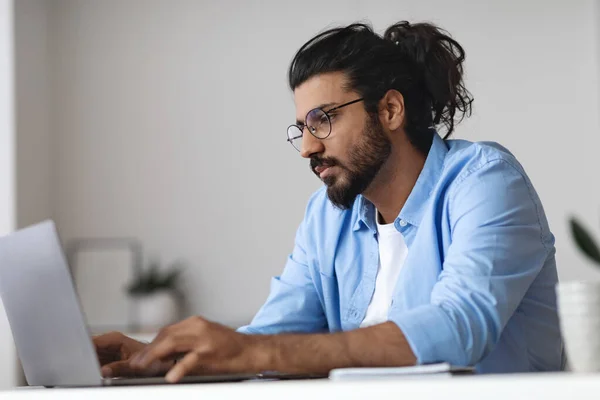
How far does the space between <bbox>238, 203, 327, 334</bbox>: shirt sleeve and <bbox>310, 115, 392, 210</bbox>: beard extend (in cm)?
13

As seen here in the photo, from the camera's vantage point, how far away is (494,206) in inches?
61.1

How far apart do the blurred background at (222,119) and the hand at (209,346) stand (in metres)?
3.35

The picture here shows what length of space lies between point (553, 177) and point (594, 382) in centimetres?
391

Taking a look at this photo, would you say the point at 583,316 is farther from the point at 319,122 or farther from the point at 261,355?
the point at 319,122

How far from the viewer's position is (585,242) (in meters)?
0.94

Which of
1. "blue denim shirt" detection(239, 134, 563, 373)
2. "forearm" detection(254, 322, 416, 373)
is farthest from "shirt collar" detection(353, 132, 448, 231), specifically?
"forearm" detection(254, 322, 416, 373)

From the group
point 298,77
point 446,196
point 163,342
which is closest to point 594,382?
point 163,342

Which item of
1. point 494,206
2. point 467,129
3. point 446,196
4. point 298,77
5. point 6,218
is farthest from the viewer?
point 467,129

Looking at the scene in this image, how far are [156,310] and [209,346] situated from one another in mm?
3231

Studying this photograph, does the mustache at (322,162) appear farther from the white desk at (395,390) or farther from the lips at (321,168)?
the white desk at (395,390)

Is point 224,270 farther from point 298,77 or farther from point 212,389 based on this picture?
point 212,389

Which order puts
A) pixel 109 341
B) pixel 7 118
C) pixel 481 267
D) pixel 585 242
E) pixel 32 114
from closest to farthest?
pixel 585 242, pixel 481 267, pixel 109 341, pixel 7 118, pixel 32 114

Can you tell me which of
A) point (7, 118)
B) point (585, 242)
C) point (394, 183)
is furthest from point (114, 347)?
point (7, 118)

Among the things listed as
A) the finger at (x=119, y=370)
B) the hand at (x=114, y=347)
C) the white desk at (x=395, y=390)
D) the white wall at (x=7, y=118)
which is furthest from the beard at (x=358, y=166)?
the white wall at (x=7, y=118)
